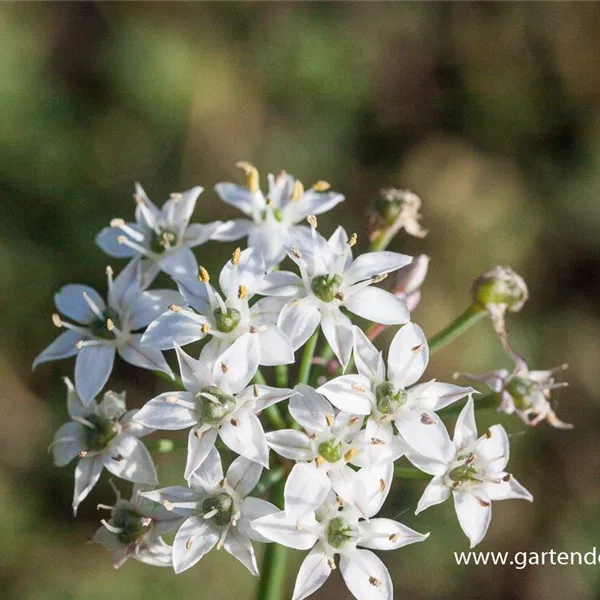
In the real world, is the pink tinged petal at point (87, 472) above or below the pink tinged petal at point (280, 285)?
below

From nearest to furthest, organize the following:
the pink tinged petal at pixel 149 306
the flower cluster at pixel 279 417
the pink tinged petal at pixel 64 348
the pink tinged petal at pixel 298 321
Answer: the flower cluster at pixel 279 417
the pink tinged petal at pixel 298 321
the pink tinged petal at pixel 149 306
the pink tinged petal at pixel 64 348

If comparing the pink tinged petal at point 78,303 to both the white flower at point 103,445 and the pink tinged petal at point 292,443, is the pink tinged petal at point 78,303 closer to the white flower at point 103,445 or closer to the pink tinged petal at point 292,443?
the white flower at point 103,445

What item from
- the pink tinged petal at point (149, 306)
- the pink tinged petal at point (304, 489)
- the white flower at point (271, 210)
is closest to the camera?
the pink tinged petal at point (304, 489)

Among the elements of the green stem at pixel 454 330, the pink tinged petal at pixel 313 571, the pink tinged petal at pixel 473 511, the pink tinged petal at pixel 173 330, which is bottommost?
the pink tinged petal at pixel 313 571

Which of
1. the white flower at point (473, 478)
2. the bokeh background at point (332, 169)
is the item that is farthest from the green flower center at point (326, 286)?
the bokeh background at point (332, 169)

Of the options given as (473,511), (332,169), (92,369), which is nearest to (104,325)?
(92,369)

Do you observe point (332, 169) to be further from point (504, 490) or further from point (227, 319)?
point (504, 490)

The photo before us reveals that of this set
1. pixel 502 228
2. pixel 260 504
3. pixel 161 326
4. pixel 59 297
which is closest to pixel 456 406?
pixel 260 504
